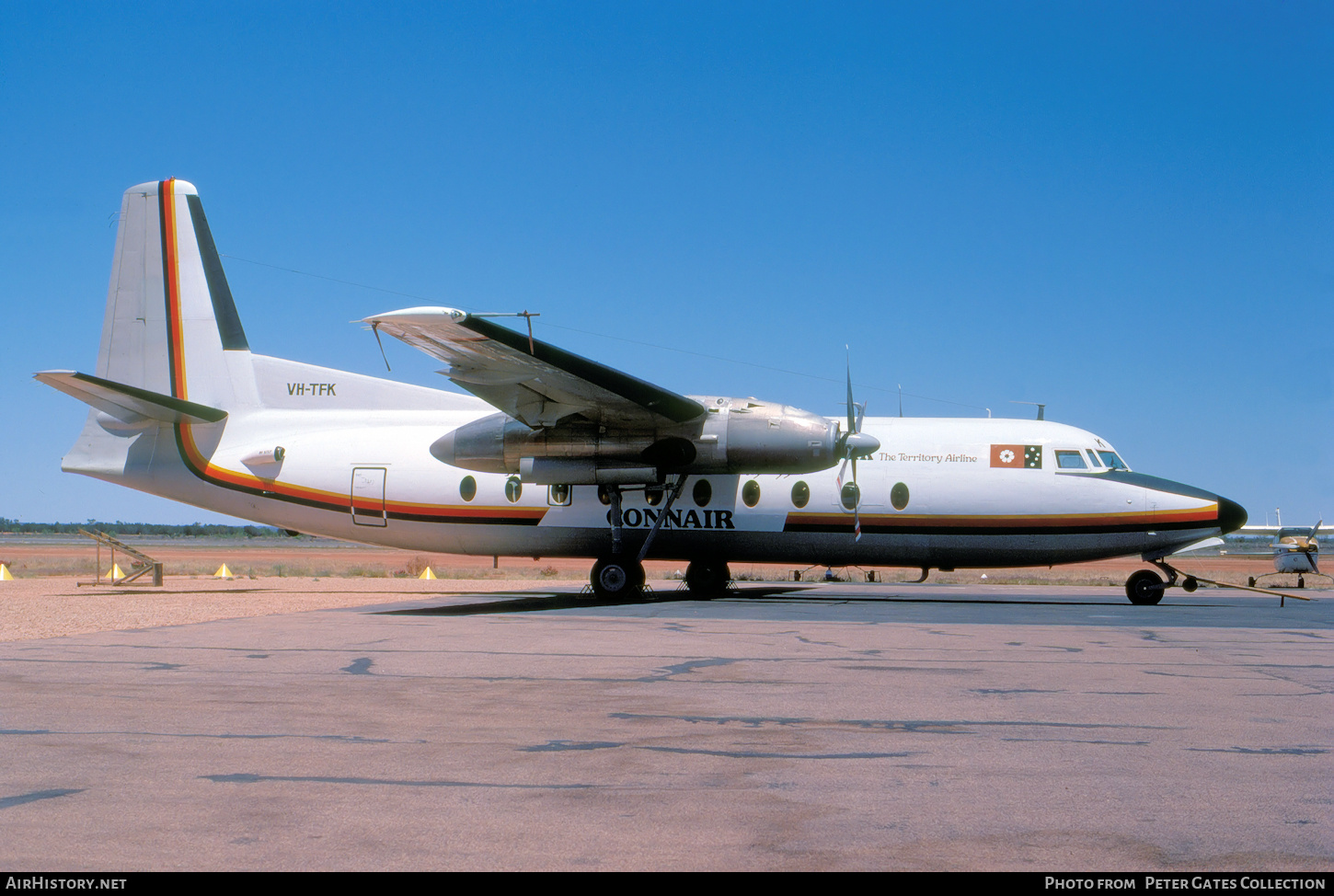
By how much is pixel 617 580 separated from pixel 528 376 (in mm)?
4715

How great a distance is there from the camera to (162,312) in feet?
74.8

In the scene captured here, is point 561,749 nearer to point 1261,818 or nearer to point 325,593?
point 1261,818

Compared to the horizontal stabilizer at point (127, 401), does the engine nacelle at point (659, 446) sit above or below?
below

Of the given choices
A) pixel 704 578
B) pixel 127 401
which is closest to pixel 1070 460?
pixel 704 578

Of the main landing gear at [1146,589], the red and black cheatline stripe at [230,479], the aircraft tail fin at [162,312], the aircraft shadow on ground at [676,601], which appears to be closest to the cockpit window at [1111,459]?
the main landing gear at [1146,589]

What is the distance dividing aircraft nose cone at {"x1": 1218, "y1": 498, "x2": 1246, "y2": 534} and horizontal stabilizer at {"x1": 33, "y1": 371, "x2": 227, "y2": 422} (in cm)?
2067

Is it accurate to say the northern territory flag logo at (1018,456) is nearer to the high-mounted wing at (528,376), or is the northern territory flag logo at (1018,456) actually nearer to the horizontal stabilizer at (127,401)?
the high-mounted wing at (528,376)

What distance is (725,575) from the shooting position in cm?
2273

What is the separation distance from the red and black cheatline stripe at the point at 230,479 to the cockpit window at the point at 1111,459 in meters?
11.3

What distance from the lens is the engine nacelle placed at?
18859 millimetres

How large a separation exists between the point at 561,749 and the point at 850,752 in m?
1.80

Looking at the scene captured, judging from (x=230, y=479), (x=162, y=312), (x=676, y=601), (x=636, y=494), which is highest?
(x=162, y=312)

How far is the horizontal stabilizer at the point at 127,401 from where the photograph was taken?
1948 centimetres

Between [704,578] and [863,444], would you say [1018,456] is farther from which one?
[704,578]
